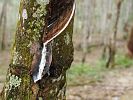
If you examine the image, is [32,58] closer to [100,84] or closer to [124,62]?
[100,84]

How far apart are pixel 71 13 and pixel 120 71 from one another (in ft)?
28.6

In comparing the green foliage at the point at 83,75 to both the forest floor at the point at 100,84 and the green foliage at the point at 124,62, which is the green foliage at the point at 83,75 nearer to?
the forest floor at the point at 100,84

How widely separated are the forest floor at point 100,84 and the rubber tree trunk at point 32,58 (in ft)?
13.6

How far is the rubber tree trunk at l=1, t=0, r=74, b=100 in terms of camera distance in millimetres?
3139

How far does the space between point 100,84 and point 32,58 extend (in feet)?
21.4

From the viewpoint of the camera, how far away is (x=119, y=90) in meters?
8.83

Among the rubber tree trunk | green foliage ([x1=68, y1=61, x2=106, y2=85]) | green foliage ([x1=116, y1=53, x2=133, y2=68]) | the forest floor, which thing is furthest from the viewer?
green foliage ([x1=116, y1=53, x2=133, y2=68])

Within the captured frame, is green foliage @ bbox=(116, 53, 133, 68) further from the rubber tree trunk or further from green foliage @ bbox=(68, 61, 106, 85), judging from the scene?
the rubber tree trunk

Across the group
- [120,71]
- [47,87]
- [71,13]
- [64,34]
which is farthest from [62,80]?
[120,71]

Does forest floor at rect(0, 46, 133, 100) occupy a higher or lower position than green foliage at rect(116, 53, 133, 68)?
lower

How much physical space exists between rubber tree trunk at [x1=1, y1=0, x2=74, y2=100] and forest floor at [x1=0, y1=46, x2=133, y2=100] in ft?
13.6

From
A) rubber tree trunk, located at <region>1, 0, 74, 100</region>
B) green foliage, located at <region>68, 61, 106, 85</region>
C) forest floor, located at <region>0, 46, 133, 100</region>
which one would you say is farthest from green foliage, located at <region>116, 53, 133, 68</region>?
rubber tree trunk, located at <region>1, 0, 74, 100</region>

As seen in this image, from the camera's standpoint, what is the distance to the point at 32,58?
125 inches

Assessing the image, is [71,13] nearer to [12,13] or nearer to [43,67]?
[43,67]
